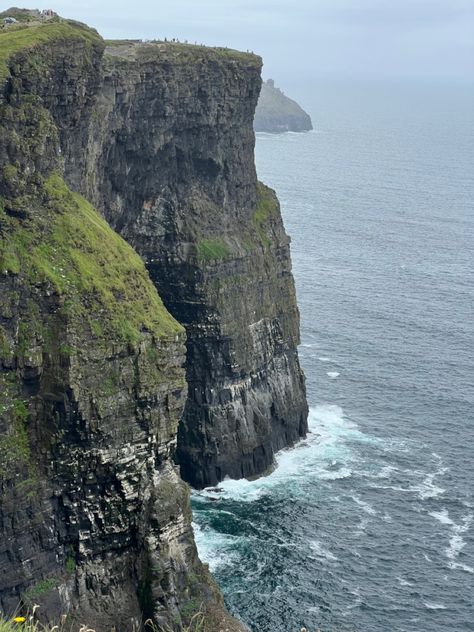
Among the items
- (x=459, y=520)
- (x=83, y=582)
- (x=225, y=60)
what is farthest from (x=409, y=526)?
(x=225, y=60)

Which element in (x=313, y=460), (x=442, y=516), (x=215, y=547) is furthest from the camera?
(x=313, y=460)

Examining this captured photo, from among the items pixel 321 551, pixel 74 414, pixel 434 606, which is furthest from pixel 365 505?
pixel 74 414

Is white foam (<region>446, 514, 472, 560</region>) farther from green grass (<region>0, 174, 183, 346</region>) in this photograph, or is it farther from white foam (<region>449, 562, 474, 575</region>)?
green grass (<region>0, 174, 183, 346</region>)

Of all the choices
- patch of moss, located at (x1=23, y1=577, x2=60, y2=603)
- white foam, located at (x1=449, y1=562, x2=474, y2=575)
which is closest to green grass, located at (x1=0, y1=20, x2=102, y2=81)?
patch of moss, located at (x1=23, y1=577, x2=60, y2=603)

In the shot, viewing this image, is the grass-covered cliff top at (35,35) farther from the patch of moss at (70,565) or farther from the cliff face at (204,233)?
the patch of moss at (70,565)

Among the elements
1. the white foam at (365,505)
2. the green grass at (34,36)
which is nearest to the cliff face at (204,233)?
the white foam at (365,505)

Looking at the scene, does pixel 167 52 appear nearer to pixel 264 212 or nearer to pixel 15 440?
pixel 264 212

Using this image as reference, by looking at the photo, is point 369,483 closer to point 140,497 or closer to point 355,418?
point 355,418
